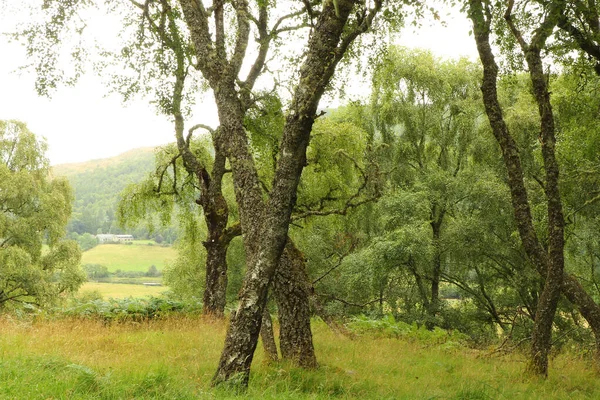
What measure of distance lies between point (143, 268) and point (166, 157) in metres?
107

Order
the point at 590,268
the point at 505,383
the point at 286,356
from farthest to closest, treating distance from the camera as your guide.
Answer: the point at 590,268
the point at 505,383
the point at 286,356

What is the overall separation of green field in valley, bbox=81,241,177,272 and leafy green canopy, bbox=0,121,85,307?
273 ft

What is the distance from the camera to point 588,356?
468 inches

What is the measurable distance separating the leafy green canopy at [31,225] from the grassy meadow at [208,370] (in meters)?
19.7

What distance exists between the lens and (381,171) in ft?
64.5

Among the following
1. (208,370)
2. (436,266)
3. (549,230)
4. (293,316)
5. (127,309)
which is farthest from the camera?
(436,266)

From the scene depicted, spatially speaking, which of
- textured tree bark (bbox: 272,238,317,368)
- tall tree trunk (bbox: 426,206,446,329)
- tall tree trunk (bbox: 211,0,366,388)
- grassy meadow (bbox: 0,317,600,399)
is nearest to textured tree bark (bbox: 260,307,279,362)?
textured tree bark (bbox: 272,238,317,368)

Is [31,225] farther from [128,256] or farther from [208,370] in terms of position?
[128,256]

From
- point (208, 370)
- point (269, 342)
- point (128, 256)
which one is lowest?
point (128, 256)

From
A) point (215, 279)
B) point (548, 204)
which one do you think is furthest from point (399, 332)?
point (548, 204)

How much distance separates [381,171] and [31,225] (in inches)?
873

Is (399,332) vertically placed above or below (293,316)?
below

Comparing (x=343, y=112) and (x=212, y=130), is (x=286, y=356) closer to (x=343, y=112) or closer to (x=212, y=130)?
(x=212, y=130)

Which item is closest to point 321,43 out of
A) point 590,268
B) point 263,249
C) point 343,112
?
point 263,249
